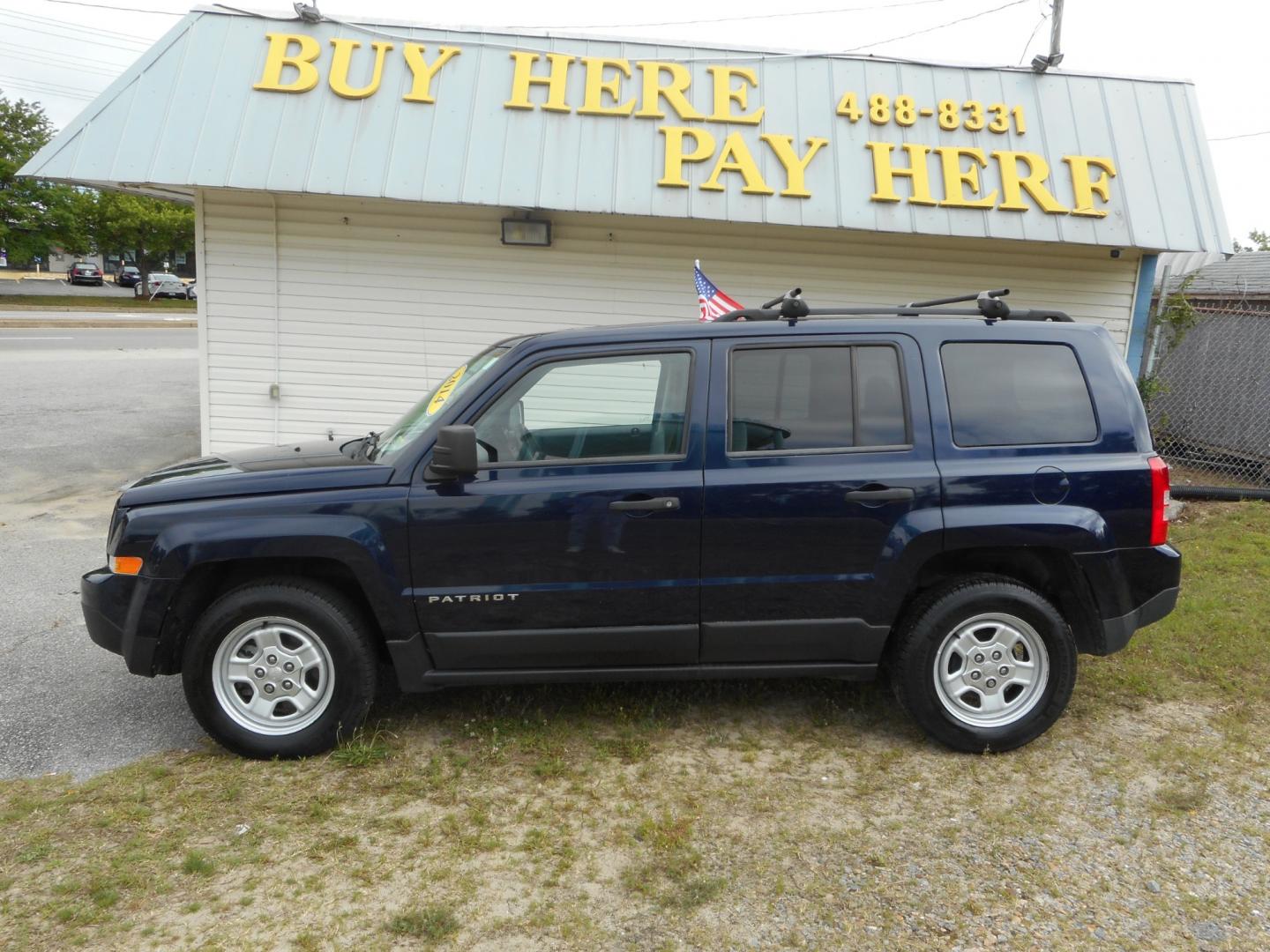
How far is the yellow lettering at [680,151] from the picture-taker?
8109mm

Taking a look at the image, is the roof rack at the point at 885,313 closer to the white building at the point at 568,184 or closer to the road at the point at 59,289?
the white building at the point at 568,184

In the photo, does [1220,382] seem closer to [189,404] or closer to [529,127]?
[529,127]

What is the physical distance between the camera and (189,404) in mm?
13891

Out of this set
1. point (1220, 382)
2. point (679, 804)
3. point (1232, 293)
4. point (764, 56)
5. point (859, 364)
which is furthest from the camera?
point (1232, 293)

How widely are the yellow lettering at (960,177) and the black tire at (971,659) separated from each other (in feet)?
16.9

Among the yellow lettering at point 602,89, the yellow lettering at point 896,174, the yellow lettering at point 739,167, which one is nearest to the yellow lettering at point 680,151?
the yellow lettering at point 739,167

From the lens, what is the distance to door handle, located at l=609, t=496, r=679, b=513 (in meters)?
3.91

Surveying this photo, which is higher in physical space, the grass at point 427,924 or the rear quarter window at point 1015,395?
the rear quarter window at point 1015,395

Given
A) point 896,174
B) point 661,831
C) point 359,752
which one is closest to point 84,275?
point 896,174

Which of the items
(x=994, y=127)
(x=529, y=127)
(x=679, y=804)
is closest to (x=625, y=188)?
(x=529, y=127)

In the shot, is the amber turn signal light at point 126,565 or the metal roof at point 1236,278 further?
the metal roof at point 1236,278

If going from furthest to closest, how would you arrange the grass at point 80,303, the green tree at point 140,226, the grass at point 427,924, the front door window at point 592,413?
the green tree at point 140,226
the grass at point 80,303
the front door window at point 592,413
the grass at point 427,924

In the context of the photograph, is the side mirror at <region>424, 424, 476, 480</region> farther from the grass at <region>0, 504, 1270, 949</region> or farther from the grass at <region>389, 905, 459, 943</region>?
the grass at <region>389, 905, 459, 943</region>

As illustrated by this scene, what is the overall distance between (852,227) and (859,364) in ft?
14.6
